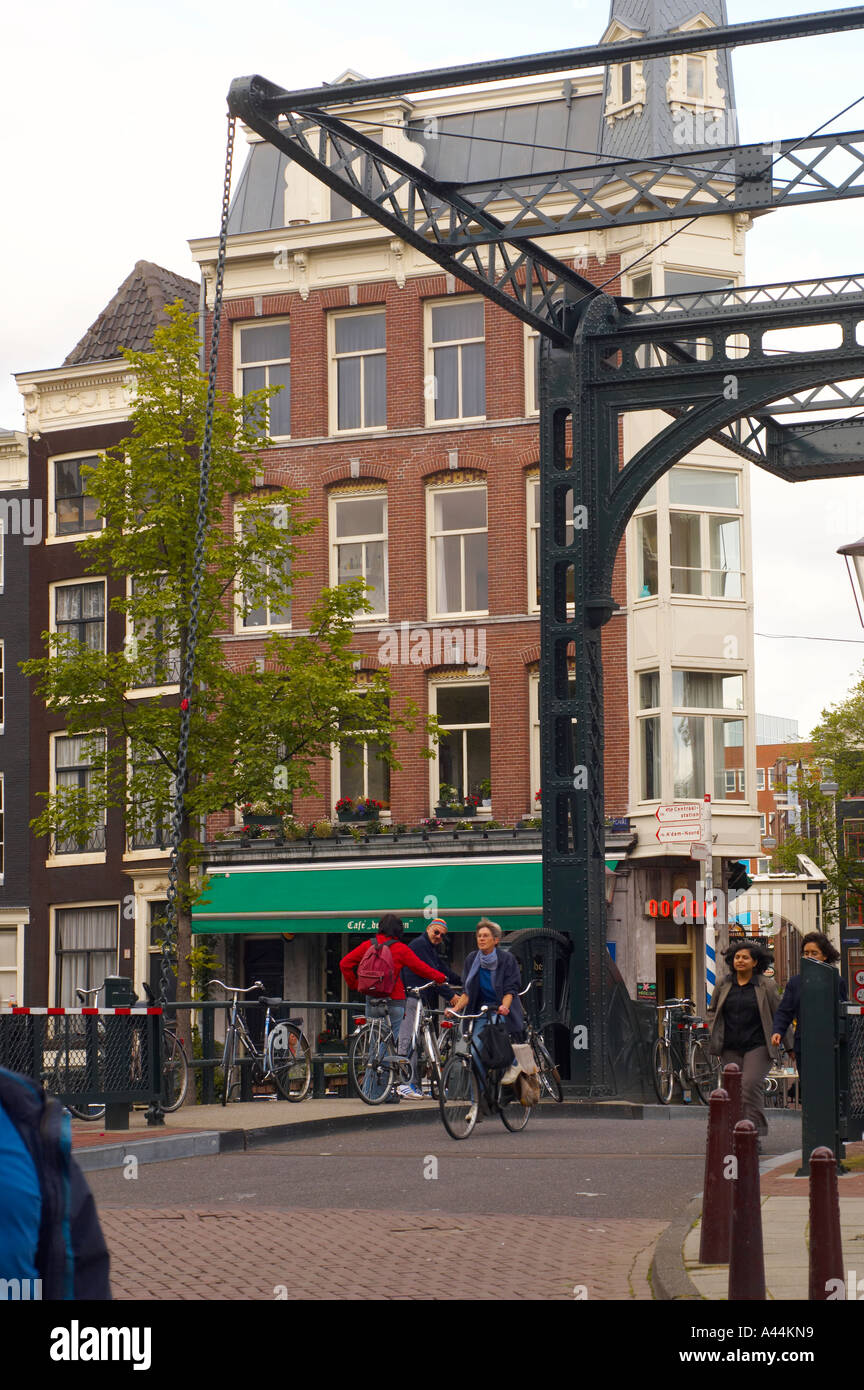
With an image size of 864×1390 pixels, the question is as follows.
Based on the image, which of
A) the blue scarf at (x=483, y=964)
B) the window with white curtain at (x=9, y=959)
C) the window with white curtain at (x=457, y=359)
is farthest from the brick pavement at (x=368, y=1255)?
the window with white curtain at (x=9, y=959)

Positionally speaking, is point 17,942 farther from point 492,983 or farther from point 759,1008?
point 759,1008

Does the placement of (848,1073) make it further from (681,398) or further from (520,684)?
(520,684)

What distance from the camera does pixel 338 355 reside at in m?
35.4

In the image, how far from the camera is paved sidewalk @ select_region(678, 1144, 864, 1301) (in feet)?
24.2

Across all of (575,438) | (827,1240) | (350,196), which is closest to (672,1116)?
(575,438)

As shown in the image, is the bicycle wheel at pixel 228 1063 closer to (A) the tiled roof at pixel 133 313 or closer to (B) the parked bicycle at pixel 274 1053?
(B) the parked bicycle at pixel 274 1053

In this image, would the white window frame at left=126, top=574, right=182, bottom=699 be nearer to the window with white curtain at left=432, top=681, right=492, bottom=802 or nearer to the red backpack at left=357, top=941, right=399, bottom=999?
the window with white curtain at left=432, top=681, right=492, bottom=802

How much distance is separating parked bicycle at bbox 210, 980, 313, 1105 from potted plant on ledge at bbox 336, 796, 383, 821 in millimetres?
15098

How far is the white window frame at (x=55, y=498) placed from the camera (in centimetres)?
3706

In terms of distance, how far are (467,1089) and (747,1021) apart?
97.9 inches

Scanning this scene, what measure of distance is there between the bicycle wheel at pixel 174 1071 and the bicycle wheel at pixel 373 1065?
1493 millimetres

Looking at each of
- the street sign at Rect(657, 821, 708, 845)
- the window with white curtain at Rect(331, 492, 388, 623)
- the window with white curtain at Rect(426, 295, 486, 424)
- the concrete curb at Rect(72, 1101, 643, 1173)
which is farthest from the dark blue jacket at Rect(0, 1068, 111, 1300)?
the window with white curtain at Rect(426, 295, 486, 424)

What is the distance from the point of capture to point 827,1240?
253 inches
